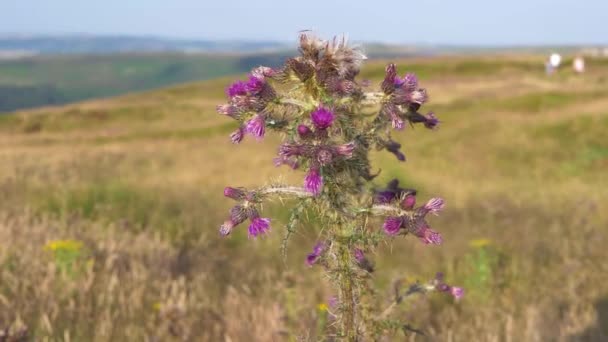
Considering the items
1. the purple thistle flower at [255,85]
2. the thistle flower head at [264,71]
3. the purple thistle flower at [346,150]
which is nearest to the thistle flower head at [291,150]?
the purple thistle flower at [346,150]

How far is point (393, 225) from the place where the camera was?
7.55ft

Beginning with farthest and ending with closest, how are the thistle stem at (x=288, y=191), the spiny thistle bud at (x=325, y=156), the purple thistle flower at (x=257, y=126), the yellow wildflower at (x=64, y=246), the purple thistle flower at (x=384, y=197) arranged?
the yellow wildflower at (x=64, y=246)
the purple thistle flower at (x=384, y=197)
the thistle stem at (x=288, y=191)
the purple thistle flower at (x=257, y=126)
the spiny thistle bud at (x=325, y=156)

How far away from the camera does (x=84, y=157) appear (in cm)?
2266

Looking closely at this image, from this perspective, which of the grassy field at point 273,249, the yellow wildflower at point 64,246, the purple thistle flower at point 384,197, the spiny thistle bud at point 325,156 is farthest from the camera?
the yellow wildflower at point 64,246

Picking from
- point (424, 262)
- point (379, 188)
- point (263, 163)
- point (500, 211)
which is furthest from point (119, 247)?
point (263, 163)

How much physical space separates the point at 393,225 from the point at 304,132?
1.53 feet

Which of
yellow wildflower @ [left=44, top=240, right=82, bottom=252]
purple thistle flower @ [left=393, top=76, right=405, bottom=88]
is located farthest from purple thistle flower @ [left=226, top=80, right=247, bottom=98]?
yellow wildflower @ [left=44, top=240, right=82, bottom=252]

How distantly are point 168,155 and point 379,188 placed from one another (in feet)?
70.1

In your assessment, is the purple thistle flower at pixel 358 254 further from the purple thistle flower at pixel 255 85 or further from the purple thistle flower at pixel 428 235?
the purple thistle flower at pixel 255 85

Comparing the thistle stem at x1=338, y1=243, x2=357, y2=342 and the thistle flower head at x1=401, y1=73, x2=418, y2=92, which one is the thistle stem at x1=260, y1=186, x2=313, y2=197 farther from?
the thistle flower head at x1=401, y1=73, x2=418, y2=92

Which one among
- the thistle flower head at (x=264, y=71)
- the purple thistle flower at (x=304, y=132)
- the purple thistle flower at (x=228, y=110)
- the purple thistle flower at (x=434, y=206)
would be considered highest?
the thistle flower head at (x=264, y=71)

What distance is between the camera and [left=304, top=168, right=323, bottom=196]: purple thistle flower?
6.97 feet

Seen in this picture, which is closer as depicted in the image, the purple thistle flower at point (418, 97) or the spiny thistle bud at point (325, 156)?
the spiny thistle bud at point (325, 156)

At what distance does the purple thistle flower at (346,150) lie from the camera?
2.10 meters
